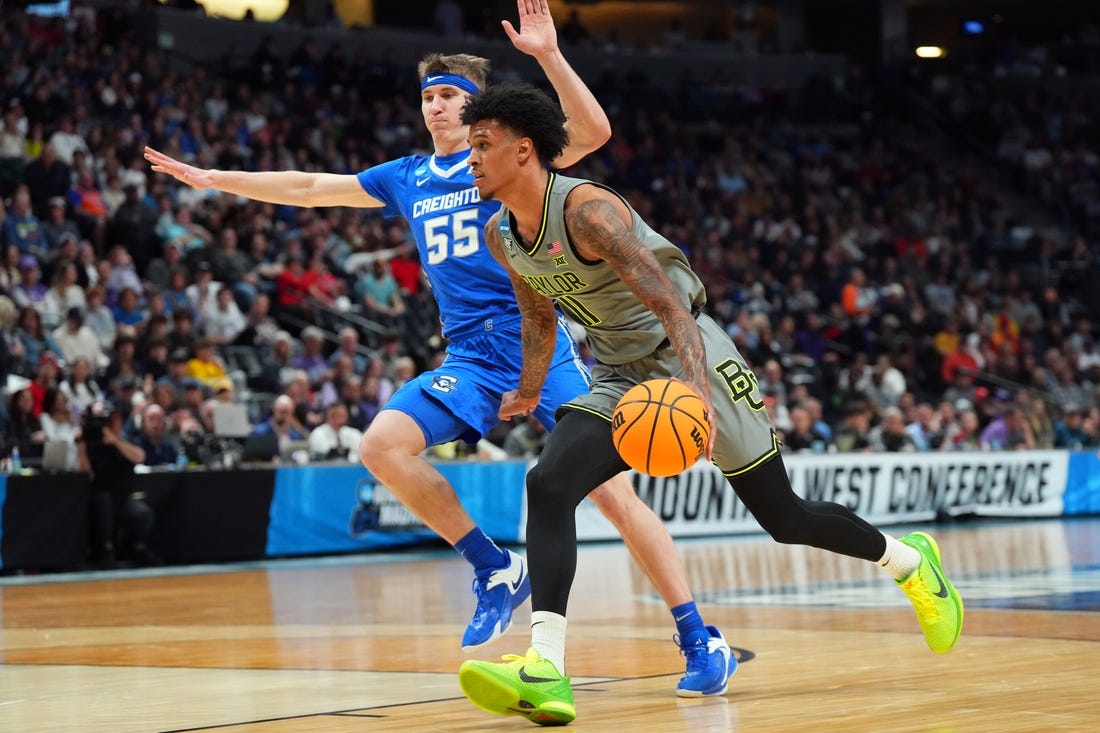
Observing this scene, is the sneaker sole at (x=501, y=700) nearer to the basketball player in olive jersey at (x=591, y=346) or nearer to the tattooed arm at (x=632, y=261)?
the basketball player in olive jersey at (x=591, y=346)

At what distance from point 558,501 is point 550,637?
43 centimetres

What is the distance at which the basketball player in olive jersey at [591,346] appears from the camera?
4.81m

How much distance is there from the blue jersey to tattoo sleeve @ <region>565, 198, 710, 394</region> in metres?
1.32

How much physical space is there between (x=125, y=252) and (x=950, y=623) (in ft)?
42.4

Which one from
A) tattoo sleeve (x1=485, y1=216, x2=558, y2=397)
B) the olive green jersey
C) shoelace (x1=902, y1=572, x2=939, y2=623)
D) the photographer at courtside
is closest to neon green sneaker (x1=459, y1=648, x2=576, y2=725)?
the olive green jersey

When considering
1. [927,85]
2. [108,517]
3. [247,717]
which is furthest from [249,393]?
[927,85]

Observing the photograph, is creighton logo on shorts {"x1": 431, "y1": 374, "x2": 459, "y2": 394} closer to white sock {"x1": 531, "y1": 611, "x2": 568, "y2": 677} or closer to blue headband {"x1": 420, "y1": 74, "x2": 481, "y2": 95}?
blue headband {"x1": 420, "y1": 74, "x2": 481, "y2": 95}

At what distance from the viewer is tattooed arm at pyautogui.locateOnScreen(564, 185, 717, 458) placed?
16.0 ft

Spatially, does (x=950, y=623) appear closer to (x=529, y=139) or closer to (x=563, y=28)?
(x=529, y=139)

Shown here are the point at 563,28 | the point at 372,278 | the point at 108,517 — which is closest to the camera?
the point at 108,517

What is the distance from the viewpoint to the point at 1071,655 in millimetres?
6070

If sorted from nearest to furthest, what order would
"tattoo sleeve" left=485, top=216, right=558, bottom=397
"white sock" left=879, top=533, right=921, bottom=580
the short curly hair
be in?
the short curly hair, "tattoo sleeve" left=485, top=216, right=558, bottom=397, "white sock" left=879, top=533, right=921, bottom=580

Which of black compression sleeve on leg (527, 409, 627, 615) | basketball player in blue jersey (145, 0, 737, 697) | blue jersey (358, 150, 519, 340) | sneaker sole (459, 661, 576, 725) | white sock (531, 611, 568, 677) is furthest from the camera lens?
blue jersey (358, 150, 519, 340)

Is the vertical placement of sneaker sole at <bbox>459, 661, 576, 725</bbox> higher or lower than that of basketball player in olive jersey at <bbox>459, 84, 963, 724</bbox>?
lower
